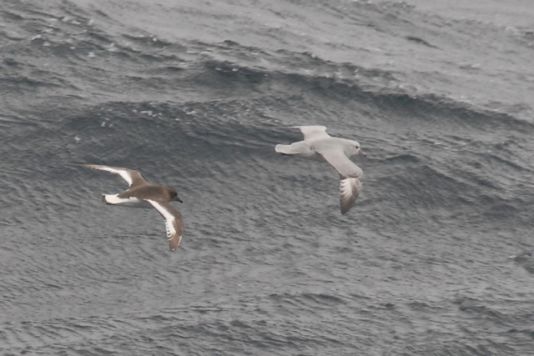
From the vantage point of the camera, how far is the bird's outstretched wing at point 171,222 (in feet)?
67.1

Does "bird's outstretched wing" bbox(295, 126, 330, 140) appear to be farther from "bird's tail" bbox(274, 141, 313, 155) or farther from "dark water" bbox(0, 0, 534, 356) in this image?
"dark water" bbox(0, 0, 534, 356)

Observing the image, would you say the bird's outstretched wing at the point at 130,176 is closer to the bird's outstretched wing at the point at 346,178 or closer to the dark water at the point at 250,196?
the dark water at the point at 250,196

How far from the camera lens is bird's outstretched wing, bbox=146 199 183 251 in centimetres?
2045

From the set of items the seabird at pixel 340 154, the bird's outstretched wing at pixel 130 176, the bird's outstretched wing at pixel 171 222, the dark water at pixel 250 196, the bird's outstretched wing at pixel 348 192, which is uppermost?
the seabird at pixel 340 154


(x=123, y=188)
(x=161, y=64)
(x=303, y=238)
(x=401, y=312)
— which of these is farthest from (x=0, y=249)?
(x=161, y=64)

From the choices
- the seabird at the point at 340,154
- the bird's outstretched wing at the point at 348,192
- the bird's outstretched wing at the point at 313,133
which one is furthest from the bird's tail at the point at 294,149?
the bird's outstretched wing at the point at 313,133

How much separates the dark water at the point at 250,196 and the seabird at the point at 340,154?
236cm

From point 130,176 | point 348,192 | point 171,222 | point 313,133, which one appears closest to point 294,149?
point 348,192

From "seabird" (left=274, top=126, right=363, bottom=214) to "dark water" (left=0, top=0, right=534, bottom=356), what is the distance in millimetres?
2358

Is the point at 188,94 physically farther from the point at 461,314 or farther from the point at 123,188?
the point at 461,314

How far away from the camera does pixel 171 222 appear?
21062mm

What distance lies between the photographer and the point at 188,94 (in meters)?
31.2

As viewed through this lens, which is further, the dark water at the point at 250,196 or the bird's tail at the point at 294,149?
the dark water at the point at 250,196

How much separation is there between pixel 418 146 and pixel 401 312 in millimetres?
6805
